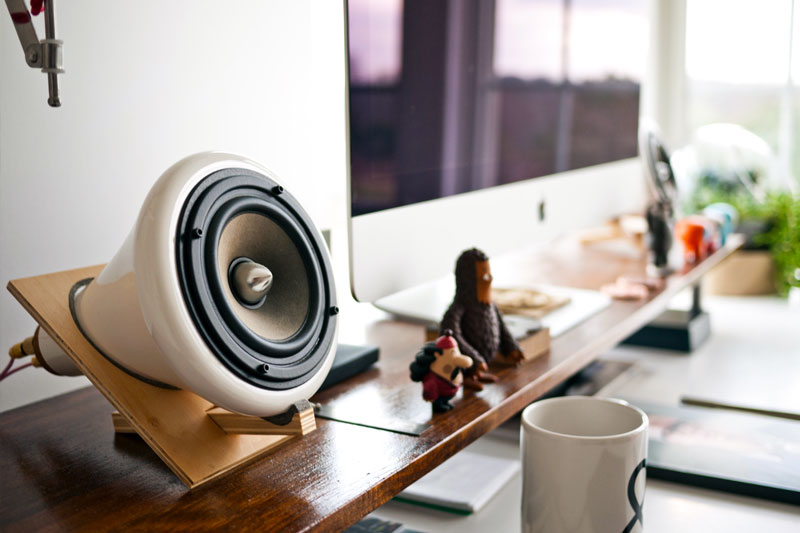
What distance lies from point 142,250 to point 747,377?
3.41ft

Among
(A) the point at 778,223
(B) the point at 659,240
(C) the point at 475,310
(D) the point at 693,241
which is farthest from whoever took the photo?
(A) the point at 778,223

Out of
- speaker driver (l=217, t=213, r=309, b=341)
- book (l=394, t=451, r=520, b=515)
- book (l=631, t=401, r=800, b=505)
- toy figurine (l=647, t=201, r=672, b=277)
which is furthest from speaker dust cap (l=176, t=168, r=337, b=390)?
toy figurine (l=647, t=201, r=672, b=277)

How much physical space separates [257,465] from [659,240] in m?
0.97

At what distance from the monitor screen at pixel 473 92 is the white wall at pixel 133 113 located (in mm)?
121

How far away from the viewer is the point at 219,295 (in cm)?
53

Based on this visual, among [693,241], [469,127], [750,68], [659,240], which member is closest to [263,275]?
[469,127]

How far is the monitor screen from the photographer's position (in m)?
0.80

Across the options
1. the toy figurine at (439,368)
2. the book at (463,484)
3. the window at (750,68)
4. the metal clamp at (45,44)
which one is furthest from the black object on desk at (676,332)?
the window at (750,68)

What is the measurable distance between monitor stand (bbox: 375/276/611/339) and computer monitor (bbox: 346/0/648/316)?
0.08 m

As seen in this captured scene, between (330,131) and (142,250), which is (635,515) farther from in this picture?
(330,131)

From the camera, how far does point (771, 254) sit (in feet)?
7.13

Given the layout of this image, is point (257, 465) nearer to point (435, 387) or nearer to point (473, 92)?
point (435, 387)

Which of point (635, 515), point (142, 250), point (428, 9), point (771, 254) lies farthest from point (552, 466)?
point (771, 254)

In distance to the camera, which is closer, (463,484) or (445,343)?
(445,343)
